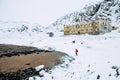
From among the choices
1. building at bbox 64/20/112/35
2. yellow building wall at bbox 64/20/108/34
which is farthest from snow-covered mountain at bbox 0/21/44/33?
building at bbox 64/20/112/35

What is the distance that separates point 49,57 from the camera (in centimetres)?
3000

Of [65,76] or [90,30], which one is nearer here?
[65,76]

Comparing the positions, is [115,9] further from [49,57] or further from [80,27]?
[49,57]

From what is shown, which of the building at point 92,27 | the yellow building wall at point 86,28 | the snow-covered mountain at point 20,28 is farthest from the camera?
the snow-covered mountain at point 20,28

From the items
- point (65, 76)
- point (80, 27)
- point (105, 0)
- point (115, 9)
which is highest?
point (105, 0)

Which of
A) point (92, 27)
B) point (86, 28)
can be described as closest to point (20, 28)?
point (86, 28)

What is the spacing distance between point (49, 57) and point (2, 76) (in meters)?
9.38

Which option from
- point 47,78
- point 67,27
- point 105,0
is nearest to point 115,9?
point 105,0

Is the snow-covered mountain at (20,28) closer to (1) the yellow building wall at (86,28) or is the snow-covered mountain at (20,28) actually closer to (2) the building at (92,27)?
(1) the yellow building wall at (86,28)

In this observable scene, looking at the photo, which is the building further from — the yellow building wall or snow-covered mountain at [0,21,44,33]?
snow-covered mountain at [0,21,44,33]

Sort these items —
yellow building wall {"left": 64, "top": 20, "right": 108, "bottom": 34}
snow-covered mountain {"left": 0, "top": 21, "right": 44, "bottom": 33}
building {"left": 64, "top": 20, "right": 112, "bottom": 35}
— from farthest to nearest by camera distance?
1. snow-covered mountain {"left": 0, "top": 21, "right": 44, "bottom": 33}
2. yellow building wall {"left": 64, "top": 20, "right": 108, "bottom": 34}
3. building {"left": 64, "top": 20, "right": 112, "bottom": 35}

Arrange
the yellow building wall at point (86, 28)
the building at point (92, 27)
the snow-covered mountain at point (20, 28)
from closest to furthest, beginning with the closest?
1. the building at point (92, 27)
2. the yellow building wall at point (86, 28)
3. the snow-covered mountain at point (20, 28)

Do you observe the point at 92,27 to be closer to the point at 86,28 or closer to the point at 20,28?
the point at 86,28

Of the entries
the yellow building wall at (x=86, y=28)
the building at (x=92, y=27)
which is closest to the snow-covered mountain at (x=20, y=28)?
the yellow building wall at (x=86, y=28)
